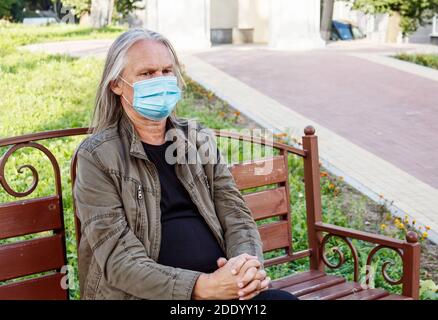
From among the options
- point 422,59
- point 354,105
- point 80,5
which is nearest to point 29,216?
point 354,105

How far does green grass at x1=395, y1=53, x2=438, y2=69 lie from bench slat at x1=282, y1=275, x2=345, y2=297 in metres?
12.5

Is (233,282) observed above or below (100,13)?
below

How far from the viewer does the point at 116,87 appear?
9.85ft

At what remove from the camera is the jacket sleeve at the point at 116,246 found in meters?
2.65

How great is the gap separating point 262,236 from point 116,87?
1149 mm

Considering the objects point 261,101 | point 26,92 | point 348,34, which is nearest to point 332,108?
point 261,101

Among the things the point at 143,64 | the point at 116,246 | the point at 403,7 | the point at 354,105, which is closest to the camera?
the point at 116,246

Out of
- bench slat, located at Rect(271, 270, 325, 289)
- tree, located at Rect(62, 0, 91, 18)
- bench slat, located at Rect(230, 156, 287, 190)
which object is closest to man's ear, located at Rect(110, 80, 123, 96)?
bench slat, located at Rect(230, 156, 287, 190)

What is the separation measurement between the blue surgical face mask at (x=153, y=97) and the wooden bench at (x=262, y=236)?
42 centimetres

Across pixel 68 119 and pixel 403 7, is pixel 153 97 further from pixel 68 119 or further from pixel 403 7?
pixel 403 7

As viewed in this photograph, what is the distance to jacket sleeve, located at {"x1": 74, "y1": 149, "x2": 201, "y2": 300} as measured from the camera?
2652 mm

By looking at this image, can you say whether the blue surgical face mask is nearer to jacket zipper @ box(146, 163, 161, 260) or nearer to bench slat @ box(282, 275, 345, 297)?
jacket zipper @ box(146, 163, 161, 260)

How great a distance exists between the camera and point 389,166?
25.2 ft

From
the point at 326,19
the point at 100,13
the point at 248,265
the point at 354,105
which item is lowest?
the point at 354,105
